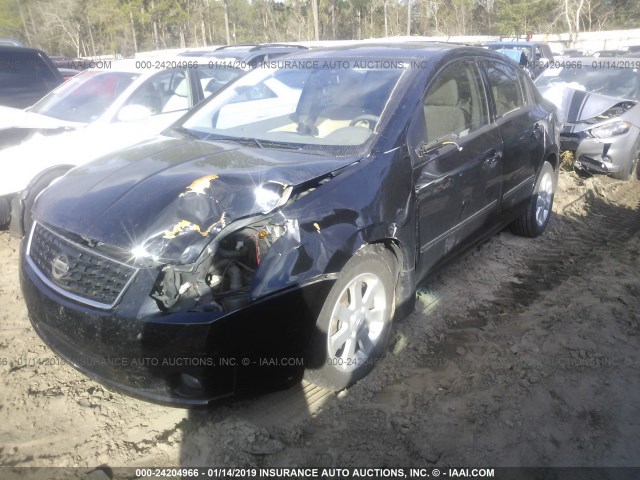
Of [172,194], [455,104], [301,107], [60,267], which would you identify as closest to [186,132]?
[301,107]

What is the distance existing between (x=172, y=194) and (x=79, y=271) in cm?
57

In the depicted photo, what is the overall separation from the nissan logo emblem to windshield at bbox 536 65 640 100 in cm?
804

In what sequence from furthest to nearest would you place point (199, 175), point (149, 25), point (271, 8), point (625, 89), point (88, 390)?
point (271, 8), point (149, 25), point (625, 89), point (88, 390), point (199, 175)

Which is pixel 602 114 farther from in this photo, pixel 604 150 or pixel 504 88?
pixel 504 88

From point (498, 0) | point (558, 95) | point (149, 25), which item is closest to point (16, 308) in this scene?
point (558, 95)

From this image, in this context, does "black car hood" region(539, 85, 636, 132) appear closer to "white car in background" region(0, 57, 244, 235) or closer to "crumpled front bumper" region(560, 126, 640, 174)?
"crumpled front bumper" region(560, 126, 640, 174)

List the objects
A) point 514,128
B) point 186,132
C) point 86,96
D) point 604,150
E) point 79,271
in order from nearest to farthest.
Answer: point 79,271
point 186,132
point 514,128
point 86,96
point 604,150

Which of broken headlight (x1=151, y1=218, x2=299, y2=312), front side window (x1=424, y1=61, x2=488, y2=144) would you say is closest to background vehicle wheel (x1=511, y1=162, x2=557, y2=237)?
front side window (x1=424, y1=61, x2=488, y2=144)

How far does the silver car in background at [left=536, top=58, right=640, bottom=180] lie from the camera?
712 centimetres

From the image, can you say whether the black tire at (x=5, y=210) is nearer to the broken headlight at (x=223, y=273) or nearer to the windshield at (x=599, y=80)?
the broken headlight at (x=223, y=273)

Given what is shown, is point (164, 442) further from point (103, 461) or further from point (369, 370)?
point (369, 370)

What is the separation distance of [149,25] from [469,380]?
42417 mm

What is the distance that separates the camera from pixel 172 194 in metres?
2.57

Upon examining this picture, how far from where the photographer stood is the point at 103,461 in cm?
250
